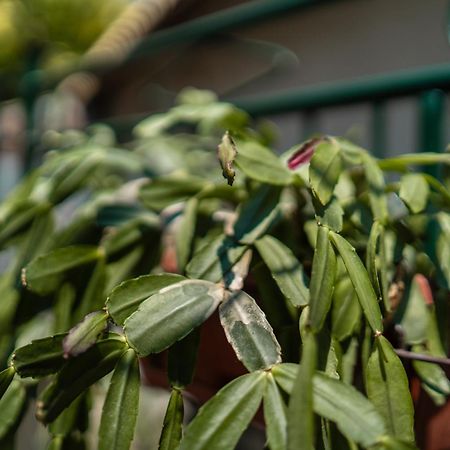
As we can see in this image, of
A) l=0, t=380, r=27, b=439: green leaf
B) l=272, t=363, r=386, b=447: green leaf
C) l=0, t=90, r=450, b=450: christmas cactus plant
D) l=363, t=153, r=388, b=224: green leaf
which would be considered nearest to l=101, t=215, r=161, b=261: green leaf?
l=0, t=90, r=450, b=450: christmas cactus plant

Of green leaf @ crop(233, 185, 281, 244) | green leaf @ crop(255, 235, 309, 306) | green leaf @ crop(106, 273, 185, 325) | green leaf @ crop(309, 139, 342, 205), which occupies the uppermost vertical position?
green leaf @ crop(309, 139, 342, 205)

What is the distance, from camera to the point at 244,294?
0.67m

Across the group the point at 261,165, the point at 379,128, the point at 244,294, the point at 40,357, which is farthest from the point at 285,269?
the point at 379,128

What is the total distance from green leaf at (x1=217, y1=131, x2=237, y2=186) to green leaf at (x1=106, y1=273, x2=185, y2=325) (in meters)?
0.12

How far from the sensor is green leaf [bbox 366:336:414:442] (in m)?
0.58

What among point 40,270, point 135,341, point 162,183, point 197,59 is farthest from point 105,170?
point 197,59

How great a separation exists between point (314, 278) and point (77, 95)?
4225 millimetres

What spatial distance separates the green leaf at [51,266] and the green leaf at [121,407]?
0.25 metres

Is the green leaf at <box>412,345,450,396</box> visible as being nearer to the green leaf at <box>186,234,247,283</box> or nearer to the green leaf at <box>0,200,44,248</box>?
the green leaf at <box>186,234,247,283</box>

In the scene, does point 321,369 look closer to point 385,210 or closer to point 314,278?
point 314,278

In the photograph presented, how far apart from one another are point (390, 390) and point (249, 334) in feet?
0.46

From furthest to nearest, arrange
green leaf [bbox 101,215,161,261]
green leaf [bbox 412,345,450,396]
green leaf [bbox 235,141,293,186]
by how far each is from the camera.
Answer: green leaf [bbox 101,215,161,261]
green leaf [bbox 235,141,293,186]
green leaf [bbox 412,345,450,396]

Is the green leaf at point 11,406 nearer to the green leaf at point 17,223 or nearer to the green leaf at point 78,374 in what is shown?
the green leaf at point 78,374

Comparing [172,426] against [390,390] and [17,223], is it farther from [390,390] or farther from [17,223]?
[17,223]
